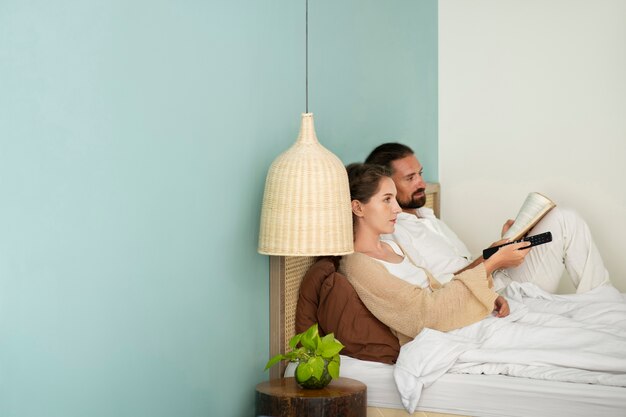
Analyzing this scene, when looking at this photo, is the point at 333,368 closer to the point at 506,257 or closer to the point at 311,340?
the point at 311,340

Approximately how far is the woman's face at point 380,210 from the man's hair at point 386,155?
0.53 meters

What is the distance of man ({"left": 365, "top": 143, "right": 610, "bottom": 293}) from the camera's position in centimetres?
302

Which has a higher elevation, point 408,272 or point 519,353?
point 408,272

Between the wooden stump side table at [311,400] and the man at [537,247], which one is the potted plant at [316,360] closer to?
the wooden stump side table at [311,400]

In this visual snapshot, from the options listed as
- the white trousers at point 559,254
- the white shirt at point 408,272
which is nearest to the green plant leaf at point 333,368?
the white shirt at point 408,272

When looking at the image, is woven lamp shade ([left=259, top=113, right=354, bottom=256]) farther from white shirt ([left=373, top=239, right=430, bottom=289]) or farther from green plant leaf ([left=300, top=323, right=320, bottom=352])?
white shirt ([left=373, top=239, right=430, bottom=289])

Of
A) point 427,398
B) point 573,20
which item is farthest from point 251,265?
point 573,20

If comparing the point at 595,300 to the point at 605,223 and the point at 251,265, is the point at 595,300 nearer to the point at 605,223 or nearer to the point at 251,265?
the point at 605,223

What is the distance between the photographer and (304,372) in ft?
6.40

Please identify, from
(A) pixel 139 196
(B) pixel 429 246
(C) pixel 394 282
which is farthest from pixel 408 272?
(A) pixel 139 196

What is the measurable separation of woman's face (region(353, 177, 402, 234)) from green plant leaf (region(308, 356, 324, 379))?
673 mm

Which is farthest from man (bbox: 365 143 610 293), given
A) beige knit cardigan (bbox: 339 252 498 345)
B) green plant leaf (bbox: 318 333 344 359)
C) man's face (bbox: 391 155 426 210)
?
green plant leaf (bbox: 318 333 344 359)

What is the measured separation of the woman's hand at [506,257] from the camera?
2664 mm

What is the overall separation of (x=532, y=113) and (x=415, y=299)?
2.08 m
